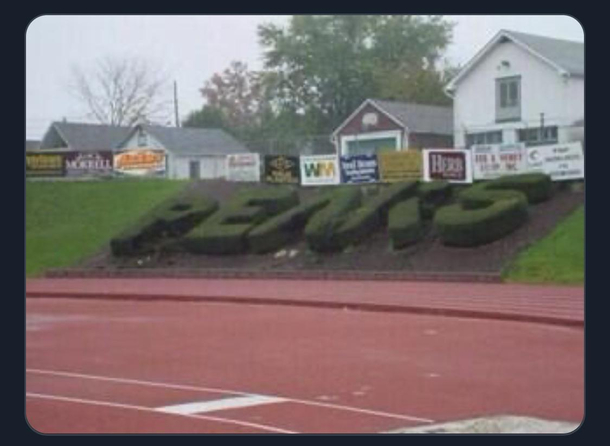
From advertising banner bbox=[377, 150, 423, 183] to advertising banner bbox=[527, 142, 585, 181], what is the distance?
3.08 metres

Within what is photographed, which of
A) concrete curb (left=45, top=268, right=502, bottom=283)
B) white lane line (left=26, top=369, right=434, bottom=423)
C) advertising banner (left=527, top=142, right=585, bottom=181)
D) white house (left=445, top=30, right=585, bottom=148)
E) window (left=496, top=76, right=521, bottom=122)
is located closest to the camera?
white lane line (left=26, top=369, right=434, bottom=423)

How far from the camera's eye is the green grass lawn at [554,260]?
2025cm

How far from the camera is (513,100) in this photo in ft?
98.2

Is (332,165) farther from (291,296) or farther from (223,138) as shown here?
(291,296)

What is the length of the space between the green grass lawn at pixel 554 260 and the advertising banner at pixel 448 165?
4.21 meters

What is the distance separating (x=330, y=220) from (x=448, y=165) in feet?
12.8

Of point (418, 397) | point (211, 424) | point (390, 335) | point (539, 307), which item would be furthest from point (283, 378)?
point (539, 307)

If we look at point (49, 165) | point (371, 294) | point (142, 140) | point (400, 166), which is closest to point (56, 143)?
point (49, 165)

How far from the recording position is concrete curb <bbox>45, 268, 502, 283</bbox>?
2106cm

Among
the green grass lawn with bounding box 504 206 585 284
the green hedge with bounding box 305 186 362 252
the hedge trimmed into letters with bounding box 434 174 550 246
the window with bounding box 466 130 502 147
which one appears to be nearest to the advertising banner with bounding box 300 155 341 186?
the green hedge with bounding box 305 186 362 252

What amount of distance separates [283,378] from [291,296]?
893 cm

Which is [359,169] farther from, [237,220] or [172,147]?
[172,147]

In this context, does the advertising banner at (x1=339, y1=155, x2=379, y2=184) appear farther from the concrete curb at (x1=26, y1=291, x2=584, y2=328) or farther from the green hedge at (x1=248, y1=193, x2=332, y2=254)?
the concrete curb at (x1=26, y1=291, x2=584, y2=328)

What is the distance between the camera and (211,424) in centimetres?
744
